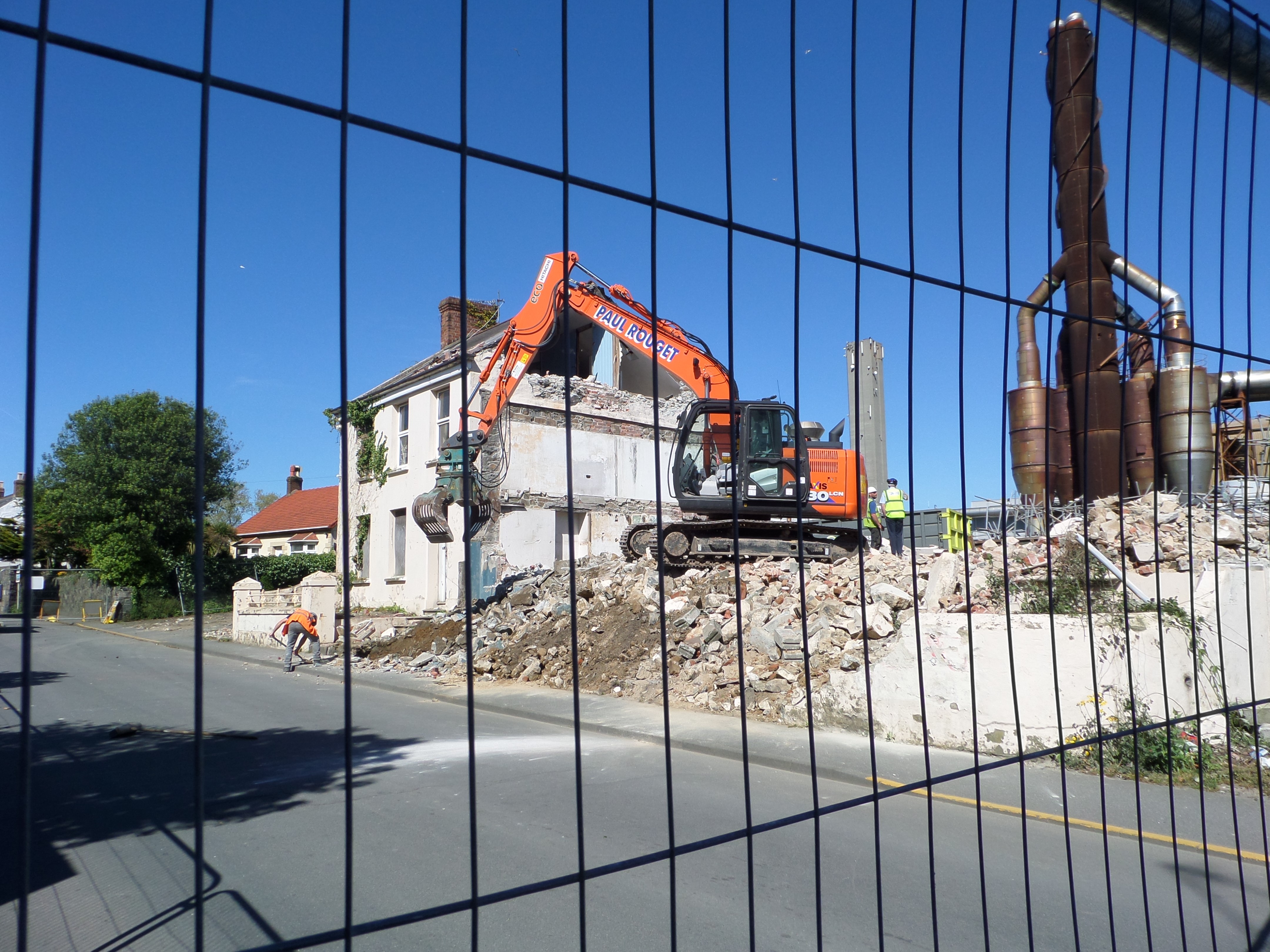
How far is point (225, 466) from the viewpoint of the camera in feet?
103

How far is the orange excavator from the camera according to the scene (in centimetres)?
1407

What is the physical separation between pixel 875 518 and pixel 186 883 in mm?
13878

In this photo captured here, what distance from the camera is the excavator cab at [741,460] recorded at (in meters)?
13.9

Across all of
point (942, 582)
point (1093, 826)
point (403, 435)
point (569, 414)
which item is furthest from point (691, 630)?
point (403, 435)

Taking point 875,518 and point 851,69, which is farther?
point 875,518

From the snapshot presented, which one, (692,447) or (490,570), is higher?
(692,447)

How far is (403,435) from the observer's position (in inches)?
972

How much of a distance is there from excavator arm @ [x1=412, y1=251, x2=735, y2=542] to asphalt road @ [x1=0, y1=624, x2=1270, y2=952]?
18.4 feet

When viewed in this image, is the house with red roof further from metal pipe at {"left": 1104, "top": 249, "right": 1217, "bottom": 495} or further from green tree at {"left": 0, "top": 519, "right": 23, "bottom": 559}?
metal pipe at {"left": 1104, "top": 249, "right": 1217, "bottom": 495}

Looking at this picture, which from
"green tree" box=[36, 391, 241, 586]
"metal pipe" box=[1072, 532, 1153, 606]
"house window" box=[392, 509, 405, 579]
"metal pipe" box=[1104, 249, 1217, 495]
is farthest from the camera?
"green tree" box=[36, 391, 241, 586]

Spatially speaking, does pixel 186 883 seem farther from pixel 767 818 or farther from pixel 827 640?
pixel 827 640

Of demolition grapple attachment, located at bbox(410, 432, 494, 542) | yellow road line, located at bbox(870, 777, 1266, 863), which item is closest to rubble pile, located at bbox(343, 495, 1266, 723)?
yellow road line, located at bbox(870, 777, 1266, 863)

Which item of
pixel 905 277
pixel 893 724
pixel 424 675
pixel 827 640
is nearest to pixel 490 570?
pixel 424 675

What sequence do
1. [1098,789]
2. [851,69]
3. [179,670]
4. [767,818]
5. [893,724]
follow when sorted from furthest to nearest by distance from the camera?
[179,670], [893,724], [1098,789], [767,818], [851,69]
